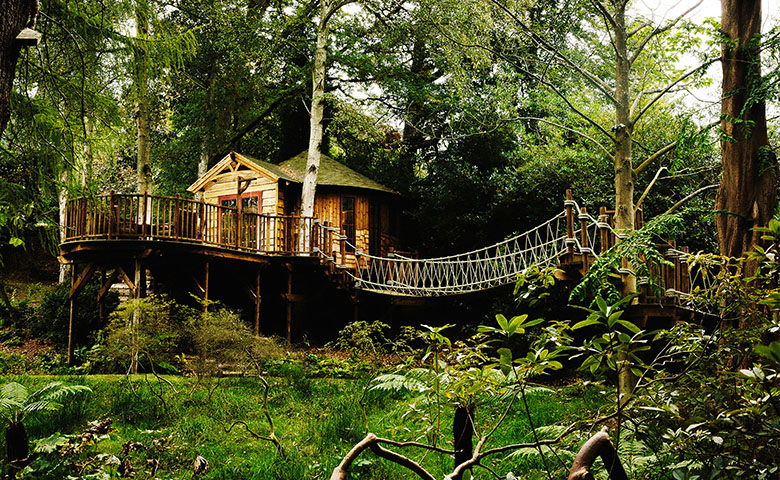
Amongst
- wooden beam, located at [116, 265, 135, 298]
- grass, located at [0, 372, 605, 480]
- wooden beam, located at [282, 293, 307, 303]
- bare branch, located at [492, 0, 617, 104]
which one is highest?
Result: bare branch, located at [492, 0, 617, 104]

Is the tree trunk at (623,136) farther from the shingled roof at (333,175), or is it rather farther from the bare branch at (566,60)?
the shingled roof at (333,175)

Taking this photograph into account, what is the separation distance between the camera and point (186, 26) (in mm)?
19703

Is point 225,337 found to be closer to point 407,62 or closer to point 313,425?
point 313,425

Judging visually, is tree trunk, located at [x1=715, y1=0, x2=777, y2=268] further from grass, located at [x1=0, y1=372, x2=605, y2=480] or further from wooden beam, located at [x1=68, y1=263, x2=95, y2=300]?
wooden beam, located at [x1=68, y1=263, x2=95, y2=300]

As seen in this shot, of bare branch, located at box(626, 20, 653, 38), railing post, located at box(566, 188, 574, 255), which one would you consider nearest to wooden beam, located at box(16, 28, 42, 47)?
bare branch, located at box(626, 20, 653, 38)

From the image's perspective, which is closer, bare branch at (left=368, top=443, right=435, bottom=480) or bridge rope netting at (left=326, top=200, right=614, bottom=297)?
bare branch at (left=368, top=443, right=435, bottom=480)

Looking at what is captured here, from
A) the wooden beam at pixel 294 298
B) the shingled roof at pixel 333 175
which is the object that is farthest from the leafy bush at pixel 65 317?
the shingled roof at pixel 333 175

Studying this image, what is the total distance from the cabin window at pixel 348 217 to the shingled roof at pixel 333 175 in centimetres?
54

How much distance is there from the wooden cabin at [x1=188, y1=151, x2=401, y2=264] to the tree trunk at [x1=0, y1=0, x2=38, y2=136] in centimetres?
1347

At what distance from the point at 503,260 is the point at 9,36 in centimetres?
914

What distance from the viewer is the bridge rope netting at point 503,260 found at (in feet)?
29.3

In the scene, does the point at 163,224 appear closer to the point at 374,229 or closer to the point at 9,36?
the point at 374,229

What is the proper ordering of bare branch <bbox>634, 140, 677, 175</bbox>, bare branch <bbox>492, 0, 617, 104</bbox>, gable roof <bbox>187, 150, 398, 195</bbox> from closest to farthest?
bare branch <bbox>634, 140, 677, 175</bbox> → bare branch <bbox>492, 0, 617, 104</bbox> → gable roof <bbox>187, 150, 398, 195</bbox>

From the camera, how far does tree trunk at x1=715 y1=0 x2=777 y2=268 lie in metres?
5.02
